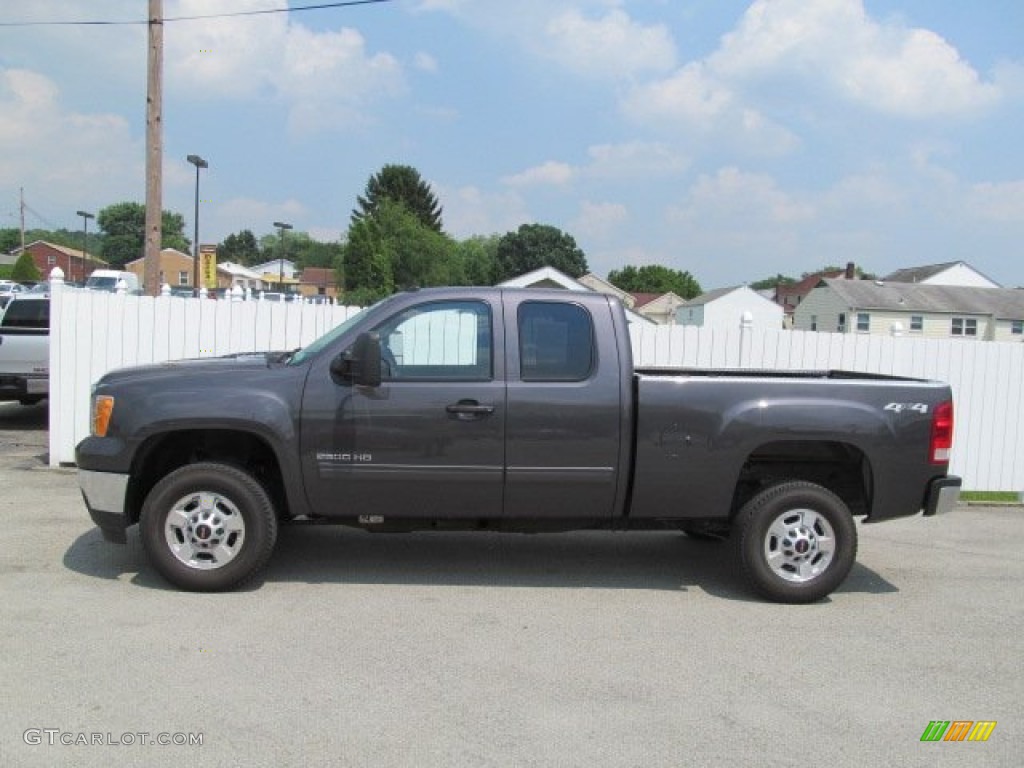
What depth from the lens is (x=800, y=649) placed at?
4980mm

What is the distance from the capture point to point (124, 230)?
151m

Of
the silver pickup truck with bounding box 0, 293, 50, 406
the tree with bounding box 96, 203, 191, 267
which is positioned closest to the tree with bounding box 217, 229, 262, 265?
the tree with bounding box 96, 203, 191, 267

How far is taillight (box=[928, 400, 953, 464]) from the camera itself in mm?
5781

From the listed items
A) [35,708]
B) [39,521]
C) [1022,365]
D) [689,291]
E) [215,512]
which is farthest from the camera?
[689,291]

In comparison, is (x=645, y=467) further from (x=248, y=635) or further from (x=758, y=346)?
(x=758, y=346)

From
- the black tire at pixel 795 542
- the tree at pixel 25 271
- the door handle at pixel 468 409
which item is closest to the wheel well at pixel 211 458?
the door handle at pixel 468 409

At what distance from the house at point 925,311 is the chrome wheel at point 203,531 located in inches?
2040

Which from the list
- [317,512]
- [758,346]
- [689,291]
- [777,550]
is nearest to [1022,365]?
[758,346]

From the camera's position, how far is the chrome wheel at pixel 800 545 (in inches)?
227

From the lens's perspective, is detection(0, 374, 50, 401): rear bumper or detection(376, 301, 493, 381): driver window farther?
detection(0, 374, 50, 401): rear bumper

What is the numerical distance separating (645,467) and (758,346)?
4.82 meters

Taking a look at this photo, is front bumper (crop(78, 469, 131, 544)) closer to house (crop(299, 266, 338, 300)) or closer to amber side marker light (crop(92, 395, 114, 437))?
amber side marker light (crop(92, 395, 114, 437))

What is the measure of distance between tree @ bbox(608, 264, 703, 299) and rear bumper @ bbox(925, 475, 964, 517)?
374ft

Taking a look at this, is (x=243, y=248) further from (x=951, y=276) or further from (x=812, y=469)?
(x=812, y=469)
